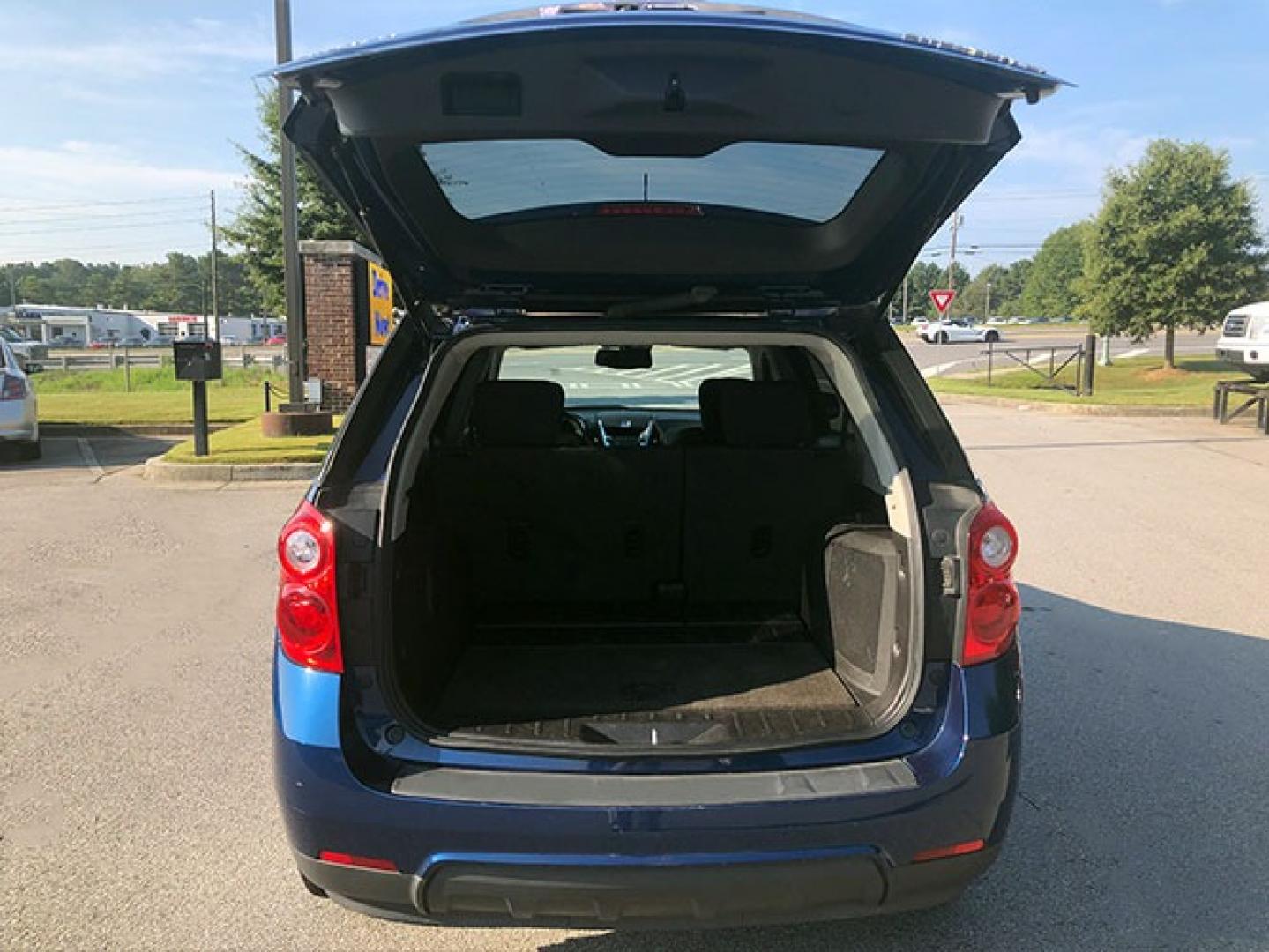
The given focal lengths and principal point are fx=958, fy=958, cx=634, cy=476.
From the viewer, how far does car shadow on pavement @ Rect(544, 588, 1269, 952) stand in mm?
2633

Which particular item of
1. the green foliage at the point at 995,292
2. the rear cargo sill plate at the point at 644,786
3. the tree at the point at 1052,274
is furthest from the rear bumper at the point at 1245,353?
the green foliage at the point at 995,292

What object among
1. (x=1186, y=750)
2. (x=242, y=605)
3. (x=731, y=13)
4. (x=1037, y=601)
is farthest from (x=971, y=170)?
(x=242, y=605)

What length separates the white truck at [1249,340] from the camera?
1489cm

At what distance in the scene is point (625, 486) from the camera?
3512mm

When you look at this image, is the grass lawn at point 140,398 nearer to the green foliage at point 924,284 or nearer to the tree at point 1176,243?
the tree at point 1176,243

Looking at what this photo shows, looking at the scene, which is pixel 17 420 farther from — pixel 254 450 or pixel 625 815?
pixel 625 815

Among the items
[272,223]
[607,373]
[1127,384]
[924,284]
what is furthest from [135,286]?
[607,373]

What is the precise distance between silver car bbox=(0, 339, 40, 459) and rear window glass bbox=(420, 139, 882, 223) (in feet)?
35.6

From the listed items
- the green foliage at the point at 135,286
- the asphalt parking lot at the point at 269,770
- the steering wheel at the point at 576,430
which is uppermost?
the green foliage at the point at 135,286

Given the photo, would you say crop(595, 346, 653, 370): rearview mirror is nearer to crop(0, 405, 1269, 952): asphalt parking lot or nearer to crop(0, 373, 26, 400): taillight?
crop(0, 405, 1269, 952): asphalt parking lot

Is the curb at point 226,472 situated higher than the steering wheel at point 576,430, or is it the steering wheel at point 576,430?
the steering wheel at point 576,430

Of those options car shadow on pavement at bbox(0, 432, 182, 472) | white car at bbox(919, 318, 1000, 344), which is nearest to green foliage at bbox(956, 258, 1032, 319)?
white car at bbox(919, 318, 1000, 344)

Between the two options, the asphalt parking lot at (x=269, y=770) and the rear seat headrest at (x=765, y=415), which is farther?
the rear seat headrest at (x=765, y=415)

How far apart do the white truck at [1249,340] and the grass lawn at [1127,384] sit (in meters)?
1.51
